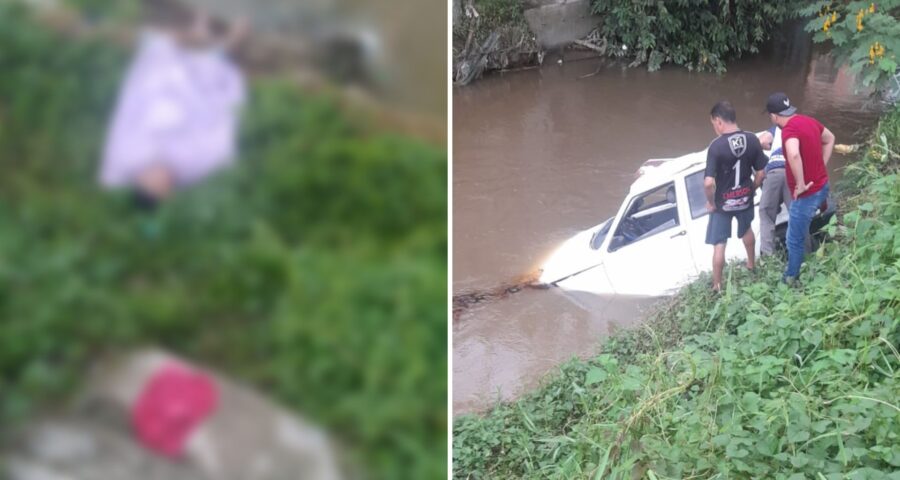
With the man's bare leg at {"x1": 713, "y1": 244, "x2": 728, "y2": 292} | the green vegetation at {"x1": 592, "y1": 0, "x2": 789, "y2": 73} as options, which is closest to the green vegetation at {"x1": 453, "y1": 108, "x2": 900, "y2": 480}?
the man's bare leg at {"x1": 713, "y1": 244, "x2": 728, "y2": 292}

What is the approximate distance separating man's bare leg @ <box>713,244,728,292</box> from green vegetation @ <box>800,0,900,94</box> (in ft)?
4.22

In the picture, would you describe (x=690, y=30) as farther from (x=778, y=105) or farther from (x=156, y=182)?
(x=156, y=182)

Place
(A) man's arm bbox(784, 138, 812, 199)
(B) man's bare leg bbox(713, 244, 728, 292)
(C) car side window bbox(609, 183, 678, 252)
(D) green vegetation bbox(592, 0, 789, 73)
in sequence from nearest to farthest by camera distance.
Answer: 1. (A) man's arm bbox(784, 138, 812, 199)
2. (B) man's bare leg bbox(713, 244, 728, 292)
3. (C) car side window bbox(609, 183, 678, 252)
4. (D) green vegetation bbox(592, 0, 789, 73)

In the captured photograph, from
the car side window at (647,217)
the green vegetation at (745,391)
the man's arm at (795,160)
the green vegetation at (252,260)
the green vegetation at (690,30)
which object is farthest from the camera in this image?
the green vegetation at (690,30)

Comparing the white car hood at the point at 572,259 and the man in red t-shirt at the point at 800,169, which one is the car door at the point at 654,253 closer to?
the white car hood at the point at 572,259

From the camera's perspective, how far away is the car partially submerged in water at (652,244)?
362cm

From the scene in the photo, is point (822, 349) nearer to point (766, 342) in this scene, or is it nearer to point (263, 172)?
point (766, 342)

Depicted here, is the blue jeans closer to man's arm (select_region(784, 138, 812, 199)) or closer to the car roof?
man's arm (select_region(784, 138, 812, 199))

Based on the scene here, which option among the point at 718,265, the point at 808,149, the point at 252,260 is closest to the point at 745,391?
the point at 718,265

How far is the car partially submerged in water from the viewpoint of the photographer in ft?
11.9

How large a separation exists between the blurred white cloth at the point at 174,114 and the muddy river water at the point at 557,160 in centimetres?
258

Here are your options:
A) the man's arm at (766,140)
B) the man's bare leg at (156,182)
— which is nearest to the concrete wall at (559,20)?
the man's arm at (766,140)

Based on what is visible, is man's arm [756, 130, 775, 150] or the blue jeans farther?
man's arm [756, 130, 775, 150]

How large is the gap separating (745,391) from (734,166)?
1.31m
